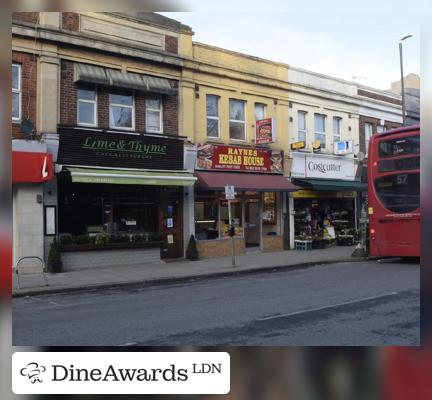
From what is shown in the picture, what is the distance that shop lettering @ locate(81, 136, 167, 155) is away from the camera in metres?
11.9

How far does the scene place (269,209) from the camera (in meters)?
15.5

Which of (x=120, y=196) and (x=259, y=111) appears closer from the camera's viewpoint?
(x=120, y=196)

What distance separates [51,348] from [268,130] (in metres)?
13.1

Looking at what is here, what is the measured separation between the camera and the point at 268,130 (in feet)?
46.9

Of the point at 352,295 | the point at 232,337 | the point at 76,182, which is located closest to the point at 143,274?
the point at 76,182

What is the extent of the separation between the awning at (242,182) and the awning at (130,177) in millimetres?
455

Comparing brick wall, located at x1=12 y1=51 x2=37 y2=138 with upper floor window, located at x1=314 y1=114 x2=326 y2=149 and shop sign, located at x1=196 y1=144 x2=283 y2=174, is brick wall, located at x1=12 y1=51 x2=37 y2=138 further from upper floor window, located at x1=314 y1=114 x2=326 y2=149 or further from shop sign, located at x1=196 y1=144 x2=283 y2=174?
upper floor window, located at x1=314 y1=114 x2=326 y2=149

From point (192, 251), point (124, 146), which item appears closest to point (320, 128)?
point (192, 251)

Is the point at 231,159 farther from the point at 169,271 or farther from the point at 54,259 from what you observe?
the point at 54,259

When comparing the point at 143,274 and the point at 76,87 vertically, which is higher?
the point at 76,87

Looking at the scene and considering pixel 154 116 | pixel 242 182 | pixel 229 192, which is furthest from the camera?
pixel 242 182

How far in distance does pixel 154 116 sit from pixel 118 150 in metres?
1.76

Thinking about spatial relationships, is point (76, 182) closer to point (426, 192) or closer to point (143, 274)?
point (143, 274)

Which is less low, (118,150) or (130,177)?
(118,150)
